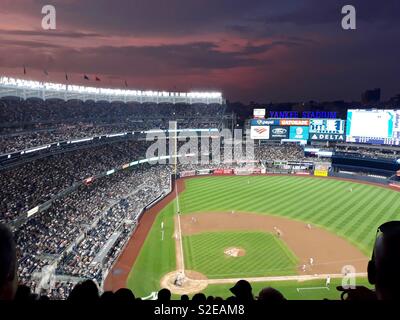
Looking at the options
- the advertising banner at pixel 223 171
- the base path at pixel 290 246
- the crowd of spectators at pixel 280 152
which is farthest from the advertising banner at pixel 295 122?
the base path at pixel 290 246

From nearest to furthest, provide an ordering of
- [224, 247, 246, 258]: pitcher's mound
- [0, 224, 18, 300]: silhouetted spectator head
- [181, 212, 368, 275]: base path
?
[0, 224, 18, 300]: silhouetted spectator head, [181, 212, 368, 275]: base path, [224, 247, 246, 258]: pitcher's mound

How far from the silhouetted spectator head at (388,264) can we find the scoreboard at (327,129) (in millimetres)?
66695

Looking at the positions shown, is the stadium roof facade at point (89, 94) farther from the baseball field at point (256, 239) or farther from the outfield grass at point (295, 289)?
the outfield grass at point (295, 289)

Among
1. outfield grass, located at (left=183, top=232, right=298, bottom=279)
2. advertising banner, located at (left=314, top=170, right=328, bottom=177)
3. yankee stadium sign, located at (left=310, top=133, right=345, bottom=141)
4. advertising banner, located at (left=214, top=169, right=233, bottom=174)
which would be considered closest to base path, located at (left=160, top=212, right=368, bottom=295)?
outfield grass, located at (left=183, top=232, right=298, bottom=279)

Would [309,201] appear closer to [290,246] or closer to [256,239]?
[256,239]

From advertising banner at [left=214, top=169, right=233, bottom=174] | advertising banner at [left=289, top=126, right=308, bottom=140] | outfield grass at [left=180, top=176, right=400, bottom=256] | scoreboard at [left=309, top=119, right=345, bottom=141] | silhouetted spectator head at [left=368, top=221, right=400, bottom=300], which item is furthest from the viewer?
advertising banner at [left=289, top=126, right=308, bottom=140]

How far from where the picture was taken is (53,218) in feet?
97.3

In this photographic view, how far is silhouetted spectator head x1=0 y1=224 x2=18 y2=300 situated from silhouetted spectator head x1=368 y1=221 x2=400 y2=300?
2793 millimetres

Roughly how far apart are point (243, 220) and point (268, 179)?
23.2 metres

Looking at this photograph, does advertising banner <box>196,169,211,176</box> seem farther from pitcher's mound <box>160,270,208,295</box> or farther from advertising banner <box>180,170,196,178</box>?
pitcher's mound <box>160,270,208,295</box>

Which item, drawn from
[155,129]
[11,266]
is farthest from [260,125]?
[11,266]

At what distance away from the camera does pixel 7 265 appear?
112 inches

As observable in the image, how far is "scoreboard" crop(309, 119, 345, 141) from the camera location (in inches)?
2579
